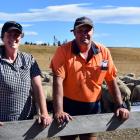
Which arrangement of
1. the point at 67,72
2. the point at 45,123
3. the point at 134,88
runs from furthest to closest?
the point at 134,88 → the point at 67,72 → the point at 45,123

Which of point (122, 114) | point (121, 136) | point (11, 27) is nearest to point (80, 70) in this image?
point (122, 114)

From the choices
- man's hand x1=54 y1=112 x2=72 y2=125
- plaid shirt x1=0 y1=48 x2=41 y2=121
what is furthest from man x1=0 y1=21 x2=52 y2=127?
man's hand x1=54 y1=112 x2=72 y2=125

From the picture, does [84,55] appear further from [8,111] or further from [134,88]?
[134,88]

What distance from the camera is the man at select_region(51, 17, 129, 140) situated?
5902 millimetres

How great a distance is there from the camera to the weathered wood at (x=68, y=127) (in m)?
5.24

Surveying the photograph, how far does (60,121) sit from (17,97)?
0.52 meters

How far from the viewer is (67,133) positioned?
5547mm

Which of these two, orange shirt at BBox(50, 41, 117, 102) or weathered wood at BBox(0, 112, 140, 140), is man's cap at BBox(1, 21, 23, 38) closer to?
orange shirt at BBox(50, 41, 117, 102)

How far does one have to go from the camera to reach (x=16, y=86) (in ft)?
18.2

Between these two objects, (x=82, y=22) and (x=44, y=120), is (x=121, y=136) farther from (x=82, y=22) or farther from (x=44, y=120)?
(x=44, y=120)

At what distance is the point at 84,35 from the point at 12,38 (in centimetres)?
84

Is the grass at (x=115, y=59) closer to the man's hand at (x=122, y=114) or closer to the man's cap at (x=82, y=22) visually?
the man's cap at (x=82, y=22)

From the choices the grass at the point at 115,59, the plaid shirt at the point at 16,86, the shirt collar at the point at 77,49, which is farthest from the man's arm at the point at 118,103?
the grass at the point at 115,59

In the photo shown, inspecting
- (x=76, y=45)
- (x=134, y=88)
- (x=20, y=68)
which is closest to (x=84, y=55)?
(x=76, y=45)
